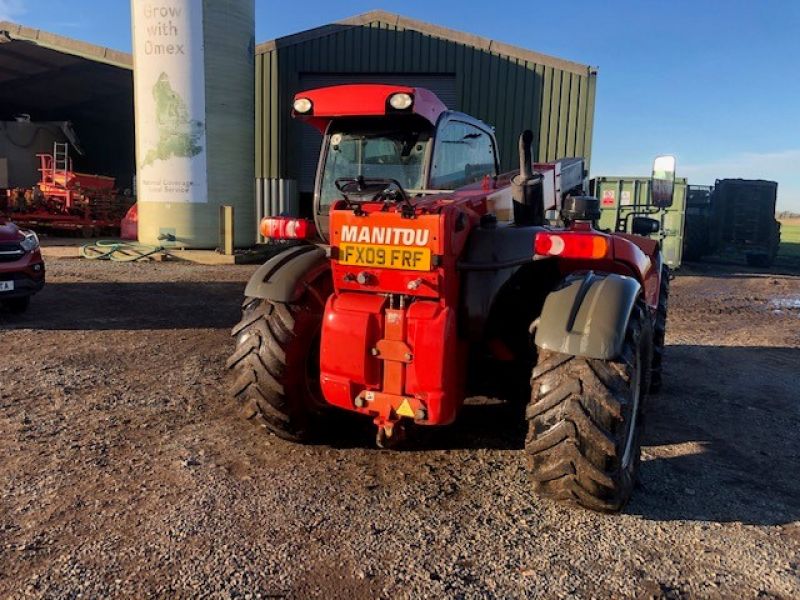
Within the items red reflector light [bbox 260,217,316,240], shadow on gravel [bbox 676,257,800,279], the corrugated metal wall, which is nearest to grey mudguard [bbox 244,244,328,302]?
red reflector light [bbox 260,217,316,240]

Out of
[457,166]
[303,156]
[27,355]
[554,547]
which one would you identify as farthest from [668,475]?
[303,156]

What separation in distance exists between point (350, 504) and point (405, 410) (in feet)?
1.93

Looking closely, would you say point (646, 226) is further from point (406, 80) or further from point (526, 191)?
point (406, 80)

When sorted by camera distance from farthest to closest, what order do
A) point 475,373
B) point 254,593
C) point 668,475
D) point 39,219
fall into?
point 39,219 < point 475,373 < point 668,475 < point 254,593

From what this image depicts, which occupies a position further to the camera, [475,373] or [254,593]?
[475,373]

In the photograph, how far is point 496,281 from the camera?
3.84 m

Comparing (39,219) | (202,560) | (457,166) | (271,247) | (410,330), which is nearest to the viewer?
(202,560)

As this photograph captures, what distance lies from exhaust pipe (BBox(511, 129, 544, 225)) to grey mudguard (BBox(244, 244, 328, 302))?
4.48 ft

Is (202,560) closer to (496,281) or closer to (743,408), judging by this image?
(496,281)

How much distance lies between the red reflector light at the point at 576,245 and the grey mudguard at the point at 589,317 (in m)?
0.17

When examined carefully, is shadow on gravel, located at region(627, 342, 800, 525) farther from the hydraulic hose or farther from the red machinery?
the red machinery

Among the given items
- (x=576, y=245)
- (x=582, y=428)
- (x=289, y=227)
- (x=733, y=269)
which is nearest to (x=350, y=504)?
(x=582, y=428)

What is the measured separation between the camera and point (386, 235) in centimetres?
369

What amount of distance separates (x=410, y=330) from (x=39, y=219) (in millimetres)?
19640
